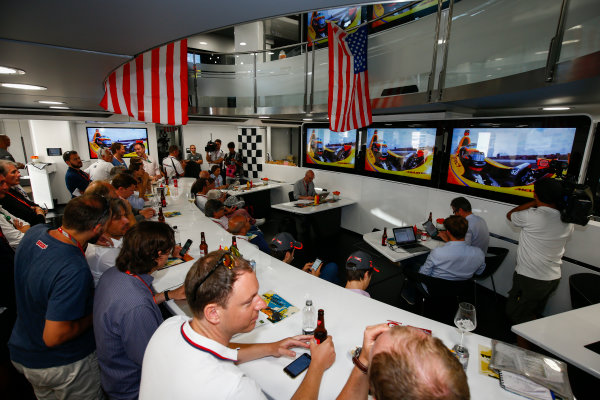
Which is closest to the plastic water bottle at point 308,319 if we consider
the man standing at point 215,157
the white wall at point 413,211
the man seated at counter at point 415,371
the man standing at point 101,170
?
the man seated at counter at point 415,371

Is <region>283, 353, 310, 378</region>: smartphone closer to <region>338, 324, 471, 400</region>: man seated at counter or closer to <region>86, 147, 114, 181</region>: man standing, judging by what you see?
<region>338, 324, 471, 400</region>: man seated at counter

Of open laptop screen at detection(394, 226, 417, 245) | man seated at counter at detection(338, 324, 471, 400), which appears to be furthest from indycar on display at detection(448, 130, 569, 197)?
man seated at counter at detection(338, 324, 471, 400)

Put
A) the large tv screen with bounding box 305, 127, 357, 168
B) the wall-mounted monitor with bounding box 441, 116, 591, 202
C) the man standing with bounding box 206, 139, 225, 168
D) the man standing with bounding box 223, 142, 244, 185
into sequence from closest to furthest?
the wall-mounted monitor with bounding box 441, 116, 591, 202
the large tv screen with bounding box 305, 127, 357, 168
the man standing with bounding box 223, 142, 244, 185
the man standing with bounding box 206, 139, 225, 168

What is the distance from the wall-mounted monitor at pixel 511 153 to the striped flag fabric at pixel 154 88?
13.9ft

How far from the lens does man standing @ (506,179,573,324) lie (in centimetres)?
277

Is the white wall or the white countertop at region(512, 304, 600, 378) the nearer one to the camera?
the white countertop at region(512, 304, 600, 378)

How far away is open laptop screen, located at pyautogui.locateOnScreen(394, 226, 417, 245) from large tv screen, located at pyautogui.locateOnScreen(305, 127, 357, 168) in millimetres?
2946

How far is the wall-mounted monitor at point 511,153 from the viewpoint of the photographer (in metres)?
3.37

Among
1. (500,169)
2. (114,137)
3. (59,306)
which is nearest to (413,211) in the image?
(500,169)

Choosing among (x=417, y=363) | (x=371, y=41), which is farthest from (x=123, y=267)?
(x=371, y=41)

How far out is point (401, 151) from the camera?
5.51 m

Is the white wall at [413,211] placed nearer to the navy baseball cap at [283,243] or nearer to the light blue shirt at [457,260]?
the light blue shirt at [457,260]

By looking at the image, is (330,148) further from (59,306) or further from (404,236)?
(59,306)

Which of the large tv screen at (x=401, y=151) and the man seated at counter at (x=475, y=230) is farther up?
the large tv screen at (x=401, y=151)
